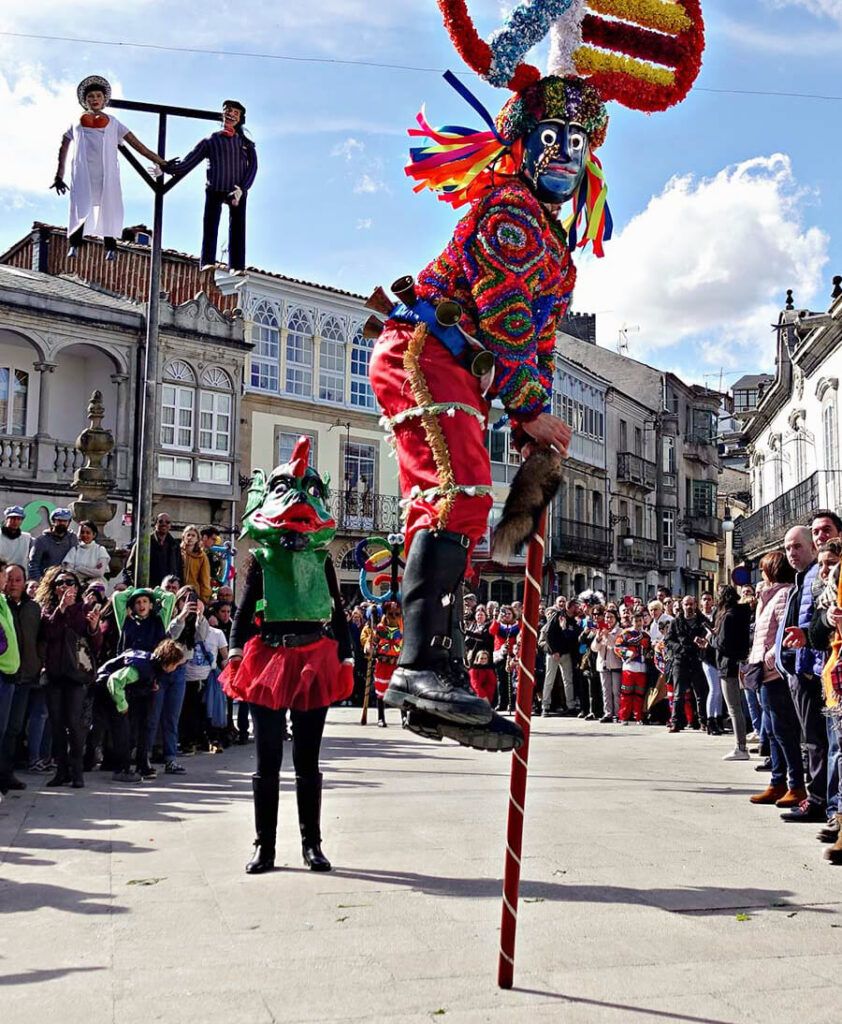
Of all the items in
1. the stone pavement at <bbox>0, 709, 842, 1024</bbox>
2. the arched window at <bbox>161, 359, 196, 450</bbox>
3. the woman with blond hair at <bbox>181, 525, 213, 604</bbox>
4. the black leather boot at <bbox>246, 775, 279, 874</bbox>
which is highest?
the arched window at <bbox>161, 359, 196, 450</bbox>

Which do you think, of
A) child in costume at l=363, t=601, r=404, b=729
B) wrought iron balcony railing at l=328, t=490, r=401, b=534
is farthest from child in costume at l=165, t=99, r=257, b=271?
wrought iron balcony railing at l=328, t=490, r=401, b=534

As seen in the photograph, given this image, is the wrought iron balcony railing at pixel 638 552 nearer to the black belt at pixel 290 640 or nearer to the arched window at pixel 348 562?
the arched window at pixel 348 562

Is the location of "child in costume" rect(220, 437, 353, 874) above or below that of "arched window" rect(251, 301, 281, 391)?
below

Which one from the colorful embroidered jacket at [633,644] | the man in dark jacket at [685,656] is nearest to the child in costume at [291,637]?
the man in dark jacket at [685,656]

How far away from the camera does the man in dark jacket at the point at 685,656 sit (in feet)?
50.3

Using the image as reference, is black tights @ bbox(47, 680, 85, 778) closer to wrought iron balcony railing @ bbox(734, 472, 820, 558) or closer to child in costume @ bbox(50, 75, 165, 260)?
child in costume @ bbox(50, 75, 165, 260)

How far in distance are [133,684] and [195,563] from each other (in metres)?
2.80

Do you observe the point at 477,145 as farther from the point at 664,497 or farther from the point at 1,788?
the point at 664,497

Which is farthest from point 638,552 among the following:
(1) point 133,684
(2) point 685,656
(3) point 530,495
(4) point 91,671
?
(3) point 530,495

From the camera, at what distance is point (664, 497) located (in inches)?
2197

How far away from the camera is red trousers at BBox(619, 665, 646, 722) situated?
56.6 feet

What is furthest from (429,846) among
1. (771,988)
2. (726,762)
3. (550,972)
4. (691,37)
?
(726,762)

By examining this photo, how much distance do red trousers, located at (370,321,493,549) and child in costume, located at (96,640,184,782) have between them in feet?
19.0

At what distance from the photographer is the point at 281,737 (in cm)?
578
